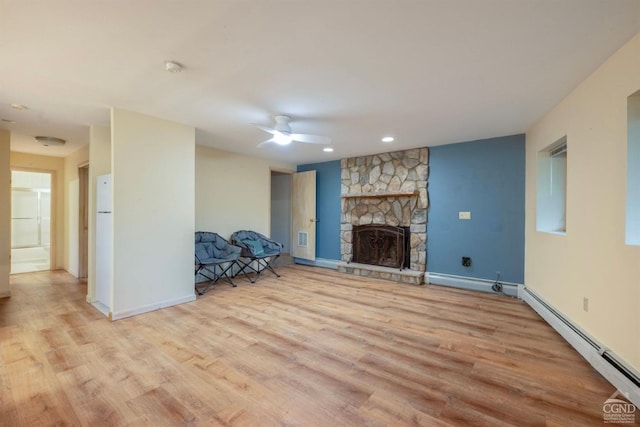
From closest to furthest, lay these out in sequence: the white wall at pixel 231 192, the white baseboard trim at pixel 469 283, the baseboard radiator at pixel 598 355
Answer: the baseboard radiator at pixel 598 355 < the white baseboard trim at pixel 469 283 < the white wall at pixel 231 192

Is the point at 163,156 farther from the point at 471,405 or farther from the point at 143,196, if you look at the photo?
the point at 471,405

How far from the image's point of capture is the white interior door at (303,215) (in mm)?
5980

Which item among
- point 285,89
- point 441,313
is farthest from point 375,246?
point 285,89

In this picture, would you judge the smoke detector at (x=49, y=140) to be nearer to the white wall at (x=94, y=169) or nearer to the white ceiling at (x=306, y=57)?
the white ceiling at (x=306, y=57)

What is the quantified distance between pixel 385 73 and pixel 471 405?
237 centimetres

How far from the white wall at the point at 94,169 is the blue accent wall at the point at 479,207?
15.7 feet

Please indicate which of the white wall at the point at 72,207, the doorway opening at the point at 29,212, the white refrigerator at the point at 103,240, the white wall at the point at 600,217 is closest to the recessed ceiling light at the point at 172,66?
the white refrigerator at the point at 103,240

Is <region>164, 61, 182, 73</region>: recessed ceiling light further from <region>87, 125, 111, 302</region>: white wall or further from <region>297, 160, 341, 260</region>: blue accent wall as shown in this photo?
<region>297, 160, 341, 260</region>: blue accent wall

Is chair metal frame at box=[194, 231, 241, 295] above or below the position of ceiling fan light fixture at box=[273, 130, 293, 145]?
below

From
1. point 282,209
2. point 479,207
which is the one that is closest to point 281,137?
point 479,207

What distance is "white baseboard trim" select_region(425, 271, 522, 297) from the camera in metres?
3.91

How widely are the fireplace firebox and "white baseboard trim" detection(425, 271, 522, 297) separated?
50 centimetres

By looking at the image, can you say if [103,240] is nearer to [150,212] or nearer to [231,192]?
[150,212]

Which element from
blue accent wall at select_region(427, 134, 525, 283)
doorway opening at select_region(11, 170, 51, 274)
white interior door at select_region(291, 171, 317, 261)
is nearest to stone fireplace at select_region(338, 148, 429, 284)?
blue accent wall at select_region(427, 134, 525, 283)
